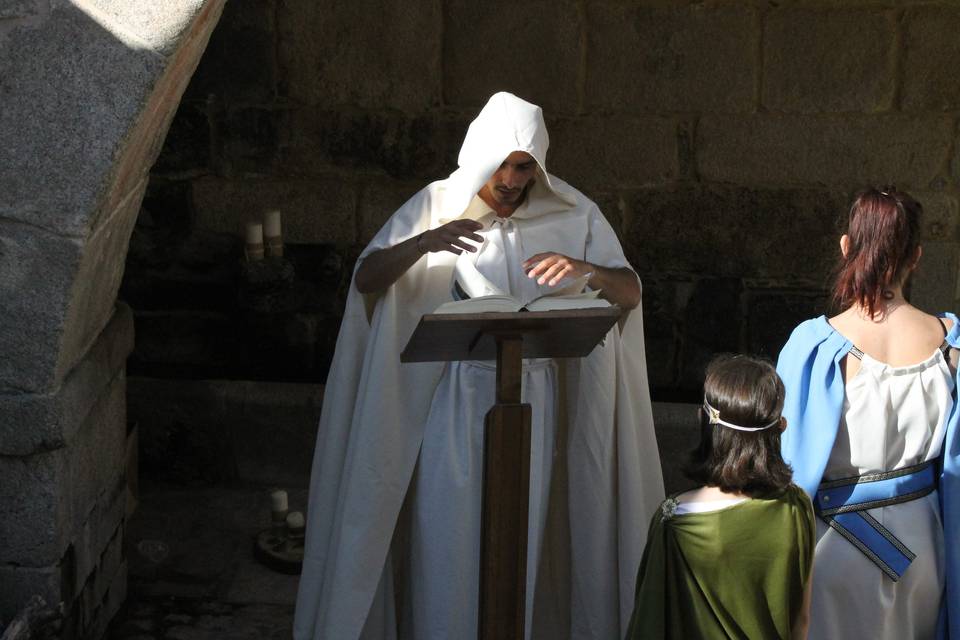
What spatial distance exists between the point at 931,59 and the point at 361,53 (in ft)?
7.32

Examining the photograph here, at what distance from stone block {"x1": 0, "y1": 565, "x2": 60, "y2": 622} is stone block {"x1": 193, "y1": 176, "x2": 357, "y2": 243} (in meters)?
2.34

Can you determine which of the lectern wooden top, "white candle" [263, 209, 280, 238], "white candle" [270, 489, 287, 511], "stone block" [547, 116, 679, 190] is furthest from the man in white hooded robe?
"stone block" [547, 116, 679, 190]

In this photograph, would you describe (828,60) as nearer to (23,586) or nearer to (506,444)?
(506,444)

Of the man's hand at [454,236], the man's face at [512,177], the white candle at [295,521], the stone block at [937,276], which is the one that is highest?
the man's face at [512,177]

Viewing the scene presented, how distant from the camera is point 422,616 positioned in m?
3.81

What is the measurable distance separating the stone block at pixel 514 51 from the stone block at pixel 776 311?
1092 mm

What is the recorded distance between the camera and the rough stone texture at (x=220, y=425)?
5.59 meters

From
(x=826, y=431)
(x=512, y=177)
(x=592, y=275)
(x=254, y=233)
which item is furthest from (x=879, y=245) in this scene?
(x=254, y=233)

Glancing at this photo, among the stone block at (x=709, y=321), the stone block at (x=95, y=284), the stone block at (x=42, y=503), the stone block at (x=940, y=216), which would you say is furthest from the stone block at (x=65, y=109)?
the stone block at (x=940, y=216)

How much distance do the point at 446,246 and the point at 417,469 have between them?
2.38 feet

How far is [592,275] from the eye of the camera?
144 inches

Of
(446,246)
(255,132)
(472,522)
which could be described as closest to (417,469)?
(472,522)

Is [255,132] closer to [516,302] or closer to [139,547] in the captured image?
[139,547]

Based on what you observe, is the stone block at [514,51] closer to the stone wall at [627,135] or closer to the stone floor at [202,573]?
the stone wall at [627,135]
